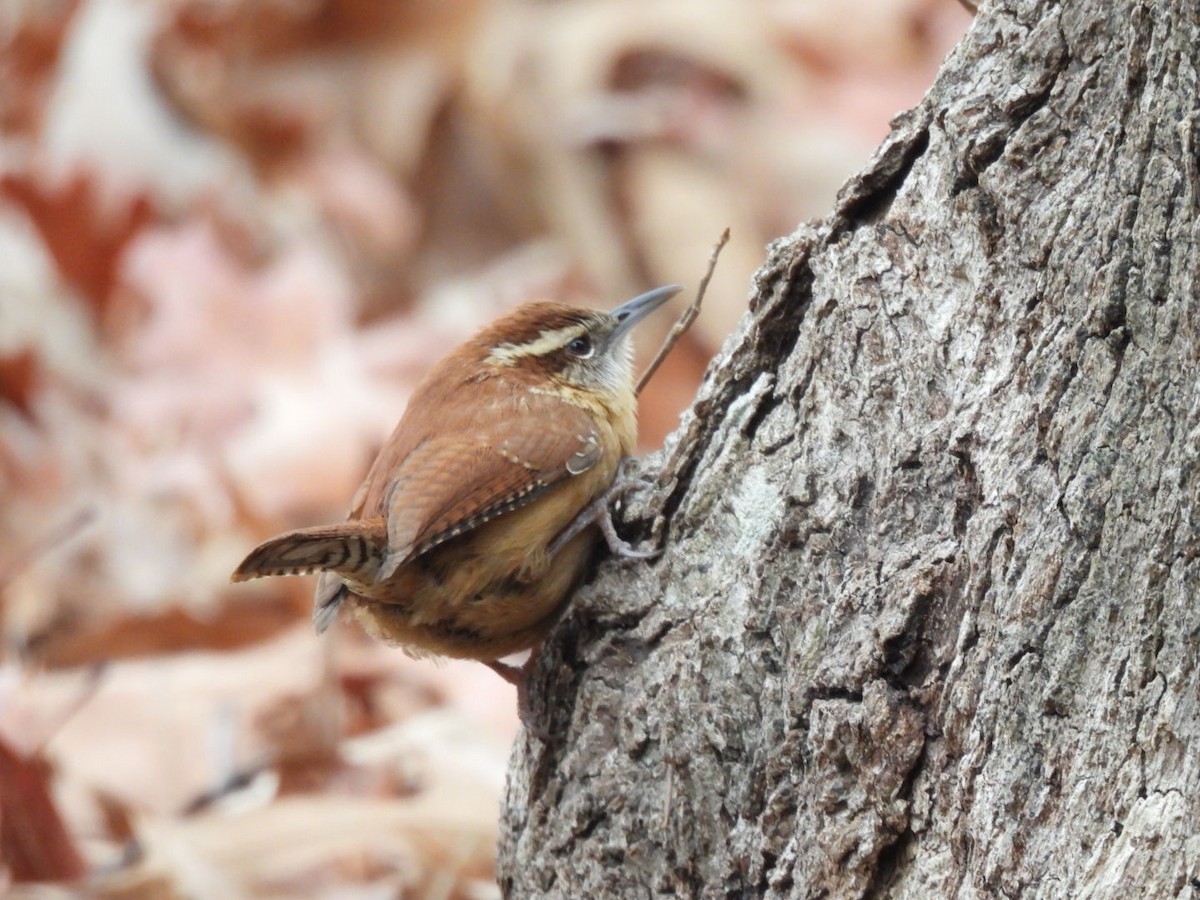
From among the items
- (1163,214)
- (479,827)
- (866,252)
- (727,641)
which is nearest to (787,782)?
(727,641)

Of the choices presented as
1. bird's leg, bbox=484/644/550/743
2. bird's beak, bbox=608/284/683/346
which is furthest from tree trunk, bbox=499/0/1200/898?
bird's beak, bbox=608/284/683/346

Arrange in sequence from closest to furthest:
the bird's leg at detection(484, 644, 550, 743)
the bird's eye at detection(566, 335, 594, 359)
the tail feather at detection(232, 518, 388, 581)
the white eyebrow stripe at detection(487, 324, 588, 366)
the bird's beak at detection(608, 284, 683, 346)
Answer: the tail feather at detection(232, 518, 388, 581) → the bird's leg at detection(484, 644, 550, 743) → the white eyebrow stripe at detection(487, 324, 588, 366) → the bird's eye at detection(566, 335, 594, 359) → the bird's beak at detection(608, 284, 683, 346)

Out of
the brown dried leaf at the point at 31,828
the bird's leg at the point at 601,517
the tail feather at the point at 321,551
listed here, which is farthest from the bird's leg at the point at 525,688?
the brown dried leaf at the point at 31,828

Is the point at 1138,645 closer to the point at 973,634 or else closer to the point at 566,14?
the point at 973,634

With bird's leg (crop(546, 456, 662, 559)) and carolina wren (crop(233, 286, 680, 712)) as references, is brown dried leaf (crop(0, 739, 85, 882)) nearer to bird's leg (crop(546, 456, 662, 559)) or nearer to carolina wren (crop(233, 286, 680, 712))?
carolina wren (crop(233, 286, 680, 712))

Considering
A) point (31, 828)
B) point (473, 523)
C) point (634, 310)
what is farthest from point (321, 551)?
point (31, 828)

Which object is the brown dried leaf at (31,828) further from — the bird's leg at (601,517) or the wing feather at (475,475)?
the bird's leg at (601,517)
